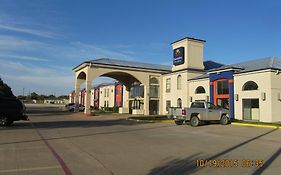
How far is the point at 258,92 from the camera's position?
27.4 m

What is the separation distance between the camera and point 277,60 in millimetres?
30078

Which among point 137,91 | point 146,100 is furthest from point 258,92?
point 137,91

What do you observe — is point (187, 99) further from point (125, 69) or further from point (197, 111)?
point (197, 111)

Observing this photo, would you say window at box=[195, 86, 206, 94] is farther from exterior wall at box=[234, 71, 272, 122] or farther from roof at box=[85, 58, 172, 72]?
roof at box=[85, 58, 172, 72]

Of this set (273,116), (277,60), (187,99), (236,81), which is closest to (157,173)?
(273,116)

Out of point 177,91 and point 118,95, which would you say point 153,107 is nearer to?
point 177,91

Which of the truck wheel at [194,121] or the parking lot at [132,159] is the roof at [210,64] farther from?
the parking lot at [132,159]

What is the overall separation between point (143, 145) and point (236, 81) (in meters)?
20.3

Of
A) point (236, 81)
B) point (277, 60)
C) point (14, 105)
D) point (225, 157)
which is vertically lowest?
point (225, 157)

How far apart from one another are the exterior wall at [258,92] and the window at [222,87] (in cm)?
150
